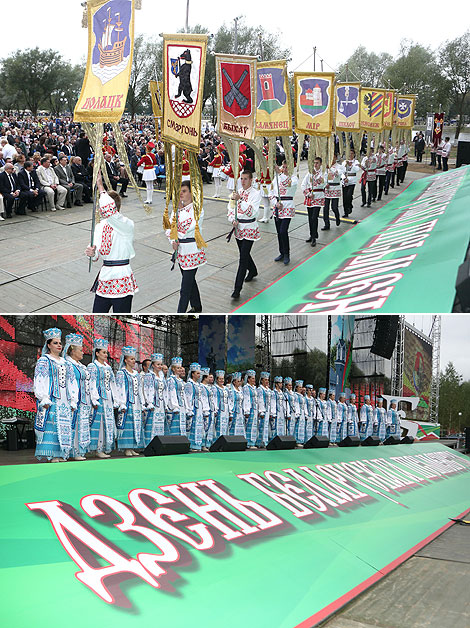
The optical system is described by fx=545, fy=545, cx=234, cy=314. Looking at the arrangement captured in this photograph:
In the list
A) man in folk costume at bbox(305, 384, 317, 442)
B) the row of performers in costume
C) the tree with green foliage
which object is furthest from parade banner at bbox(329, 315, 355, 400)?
the tree with green foliage

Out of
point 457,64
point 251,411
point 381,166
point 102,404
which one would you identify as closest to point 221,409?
point 251,411

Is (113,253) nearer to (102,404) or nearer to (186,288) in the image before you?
(186,288)

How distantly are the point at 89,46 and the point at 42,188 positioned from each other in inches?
315

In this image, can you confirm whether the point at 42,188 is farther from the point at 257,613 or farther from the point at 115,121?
the point at 257,613

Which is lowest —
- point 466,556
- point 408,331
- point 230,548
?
point 408,331

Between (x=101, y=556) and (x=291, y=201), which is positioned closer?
(x=101, y=556)

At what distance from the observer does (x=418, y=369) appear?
2355 centimetres

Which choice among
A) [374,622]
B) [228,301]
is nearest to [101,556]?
[374,622]

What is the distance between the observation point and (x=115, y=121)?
523 cm

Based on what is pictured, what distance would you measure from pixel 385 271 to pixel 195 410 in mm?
3509

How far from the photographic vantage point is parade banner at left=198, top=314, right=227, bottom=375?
40.6 ft

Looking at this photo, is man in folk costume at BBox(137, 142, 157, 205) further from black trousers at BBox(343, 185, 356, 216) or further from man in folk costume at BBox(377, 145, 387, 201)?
man in folk costume at BBox(377, 145, 387, 201)

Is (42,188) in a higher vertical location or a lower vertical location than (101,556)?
higher

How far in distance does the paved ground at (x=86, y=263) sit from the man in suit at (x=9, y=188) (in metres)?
0.35
